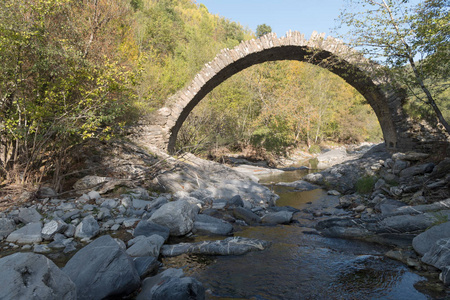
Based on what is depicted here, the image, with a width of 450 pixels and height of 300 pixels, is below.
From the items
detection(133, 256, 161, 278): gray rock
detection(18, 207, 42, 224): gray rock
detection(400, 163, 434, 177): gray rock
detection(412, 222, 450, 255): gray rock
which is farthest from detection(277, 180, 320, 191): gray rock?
detection(18, 207, 42, 224): gray rock

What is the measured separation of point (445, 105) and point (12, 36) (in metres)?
→ 9.94

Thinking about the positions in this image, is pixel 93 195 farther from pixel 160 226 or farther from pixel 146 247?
pixel 146 247

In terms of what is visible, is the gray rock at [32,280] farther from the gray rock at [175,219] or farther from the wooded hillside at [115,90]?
the wooded hillside at [115,90]

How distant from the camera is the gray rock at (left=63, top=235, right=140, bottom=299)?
2.73 metres

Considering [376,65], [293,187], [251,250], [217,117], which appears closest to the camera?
[251,250]

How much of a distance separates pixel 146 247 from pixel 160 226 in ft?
2.59

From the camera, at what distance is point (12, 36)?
4.68 m

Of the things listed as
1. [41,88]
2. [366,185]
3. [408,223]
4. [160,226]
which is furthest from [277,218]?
[41,88]

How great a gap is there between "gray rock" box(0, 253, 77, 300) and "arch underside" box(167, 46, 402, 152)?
8.01m

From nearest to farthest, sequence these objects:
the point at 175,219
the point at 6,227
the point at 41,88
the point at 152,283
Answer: the point at 152,283, the point at 6,227, the point at 175,219, the point at 41,88

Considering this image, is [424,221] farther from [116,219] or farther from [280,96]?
[280,96]

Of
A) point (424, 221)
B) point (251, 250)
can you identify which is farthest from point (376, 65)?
point (251, 250)

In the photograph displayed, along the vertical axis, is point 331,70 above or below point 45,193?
above

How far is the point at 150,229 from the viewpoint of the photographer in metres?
4.54
